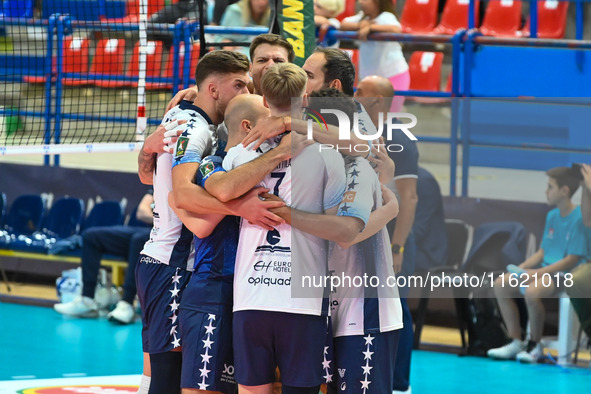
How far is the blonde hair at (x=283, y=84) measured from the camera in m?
3.77

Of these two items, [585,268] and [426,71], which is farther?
[426,71]

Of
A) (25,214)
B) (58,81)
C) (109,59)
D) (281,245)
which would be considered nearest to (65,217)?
(25,214)

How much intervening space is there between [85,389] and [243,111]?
3.13 metres

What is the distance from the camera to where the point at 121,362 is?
24.2 ft


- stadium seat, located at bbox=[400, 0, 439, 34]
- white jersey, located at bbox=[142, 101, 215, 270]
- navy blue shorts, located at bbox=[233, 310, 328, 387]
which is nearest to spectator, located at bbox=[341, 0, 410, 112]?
stadium seat, located at bbox=[400, 0, 439, 34]

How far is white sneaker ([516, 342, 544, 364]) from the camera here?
7.52m

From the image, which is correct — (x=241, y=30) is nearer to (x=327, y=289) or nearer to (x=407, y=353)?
(x=407, y=353)

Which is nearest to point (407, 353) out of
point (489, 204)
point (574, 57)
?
point (489, 204)

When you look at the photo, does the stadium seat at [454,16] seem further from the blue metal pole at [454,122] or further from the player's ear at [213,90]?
the player's ear at [213,90]

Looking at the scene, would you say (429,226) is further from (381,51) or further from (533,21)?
(533,21)

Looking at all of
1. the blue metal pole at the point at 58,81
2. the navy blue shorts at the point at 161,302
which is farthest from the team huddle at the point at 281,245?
the blue metal pole at the point at 58,81

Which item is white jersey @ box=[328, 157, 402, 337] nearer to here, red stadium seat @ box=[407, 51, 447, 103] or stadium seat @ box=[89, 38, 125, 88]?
red stadium seat @ box=[407, 51, 447, 103]

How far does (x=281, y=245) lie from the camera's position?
12.6 ft

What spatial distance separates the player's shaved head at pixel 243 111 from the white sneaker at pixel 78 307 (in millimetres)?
5227
